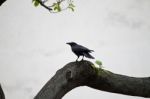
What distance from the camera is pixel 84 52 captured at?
4508 mm

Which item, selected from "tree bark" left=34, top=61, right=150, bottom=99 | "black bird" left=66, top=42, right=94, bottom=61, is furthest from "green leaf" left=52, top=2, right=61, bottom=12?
"tree bark" left=34, top=61, right=150, bottom=99

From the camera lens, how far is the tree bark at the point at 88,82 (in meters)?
4.21

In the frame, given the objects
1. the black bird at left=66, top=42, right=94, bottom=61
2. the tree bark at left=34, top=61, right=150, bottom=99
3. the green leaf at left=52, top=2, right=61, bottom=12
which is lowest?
the tree bark at left=34, top=61, right=150, bottom=99

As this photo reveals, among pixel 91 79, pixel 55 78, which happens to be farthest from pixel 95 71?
pixel 55 78

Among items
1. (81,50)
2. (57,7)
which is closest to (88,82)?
(81,50)

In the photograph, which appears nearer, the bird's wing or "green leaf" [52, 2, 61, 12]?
the bird's wing

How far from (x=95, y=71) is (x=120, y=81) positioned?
15.1 inches

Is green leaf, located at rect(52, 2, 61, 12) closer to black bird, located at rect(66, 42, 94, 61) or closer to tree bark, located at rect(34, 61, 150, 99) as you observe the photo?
black bird, located at rect(66, 42, 94, 61)

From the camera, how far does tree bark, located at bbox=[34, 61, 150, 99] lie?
4.21m

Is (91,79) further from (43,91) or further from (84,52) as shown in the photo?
(43,91)

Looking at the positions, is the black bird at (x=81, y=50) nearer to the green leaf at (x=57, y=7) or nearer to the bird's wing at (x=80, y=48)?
the bird's wing at (x=80, y=48)

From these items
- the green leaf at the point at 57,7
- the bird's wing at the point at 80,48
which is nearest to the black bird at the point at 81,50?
the bird's wing at the point at 80,48

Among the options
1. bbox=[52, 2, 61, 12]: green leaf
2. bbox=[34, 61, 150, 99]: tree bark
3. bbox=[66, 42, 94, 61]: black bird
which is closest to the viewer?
bbox=[34, 61, 150, 99]: tree bark

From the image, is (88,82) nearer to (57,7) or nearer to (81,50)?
(81,50)
